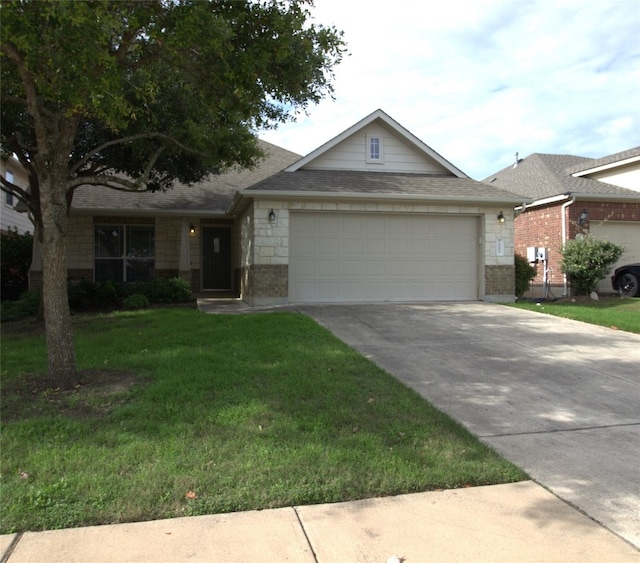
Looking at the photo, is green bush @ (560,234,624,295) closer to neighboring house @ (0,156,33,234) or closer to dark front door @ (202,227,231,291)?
dark front door @ (202,227,231,291)

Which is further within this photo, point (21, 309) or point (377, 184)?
point (377, 184)

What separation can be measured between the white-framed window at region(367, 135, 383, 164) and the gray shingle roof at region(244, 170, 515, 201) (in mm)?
457

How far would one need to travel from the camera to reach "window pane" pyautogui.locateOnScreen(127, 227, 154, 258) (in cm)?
1645

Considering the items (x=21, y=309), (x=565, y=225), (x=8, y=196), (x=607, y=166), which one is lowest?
(x=21, y=309)

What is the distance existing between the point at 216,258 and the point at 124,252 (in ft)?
9.54

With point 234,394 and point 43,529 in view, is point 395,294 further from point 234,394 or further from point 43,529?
point 43,529

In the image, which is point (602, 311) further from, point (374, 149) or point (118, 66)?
point (118, 66)

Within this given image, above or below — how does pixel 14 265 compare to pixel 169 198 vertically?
below

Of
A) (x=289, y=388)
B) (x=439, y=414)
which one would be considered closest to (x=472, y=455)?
(x=439, y=414)

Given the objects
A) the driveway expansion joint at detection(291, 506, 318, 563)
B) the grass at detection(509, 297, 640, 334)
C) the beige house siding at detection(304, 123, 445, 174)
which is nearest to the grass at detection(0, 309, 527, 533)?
the driveway expansion joint at detection(291, 506, 318, 563)

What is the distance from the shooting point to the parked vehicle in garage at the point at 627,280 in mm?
15125

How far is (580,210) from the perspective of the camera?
53.8ft

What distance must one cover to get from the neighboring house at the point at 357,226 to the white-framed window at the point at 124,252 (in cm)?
7

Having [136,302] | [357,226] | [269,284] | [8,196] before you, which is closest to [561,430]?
[269,284]
